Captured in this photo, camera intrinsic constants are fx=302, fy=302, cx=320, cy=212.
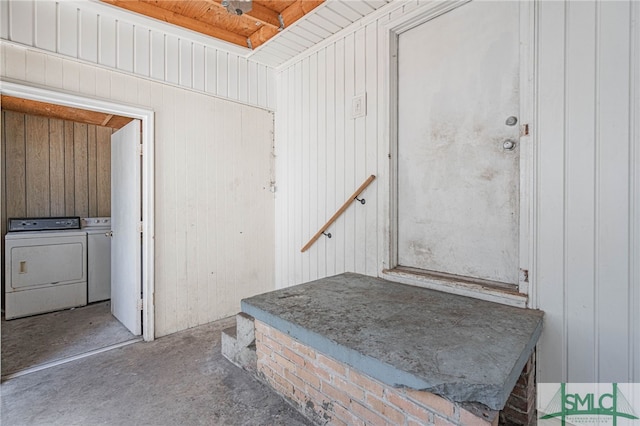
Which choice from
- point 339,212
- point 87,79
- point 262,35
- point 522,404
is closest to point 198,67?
point 262,35

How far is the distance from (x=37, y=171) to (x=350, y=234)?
14.4 ft

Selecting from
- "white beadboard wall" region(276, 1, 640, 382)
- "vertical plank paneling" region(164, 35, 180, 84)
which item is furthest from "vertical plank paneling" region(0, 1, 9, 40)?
"white beadboard wall" region(276, 1, 640, 382)

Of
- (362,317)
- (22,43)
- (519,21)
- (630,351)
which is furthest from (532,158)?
(22,43)

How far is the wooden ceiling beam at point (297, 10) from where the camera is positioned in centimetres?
269

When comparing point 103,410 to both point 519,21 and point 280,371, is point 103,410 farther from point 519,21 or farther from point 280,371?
point 519,21

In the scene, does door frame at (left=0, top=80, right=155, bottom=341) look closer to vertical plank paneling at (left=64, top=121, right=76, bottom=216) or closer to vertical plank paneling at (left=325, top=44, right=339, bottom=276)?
vertical plank paneling at (left=325, top=44, right=339, bottom=276)

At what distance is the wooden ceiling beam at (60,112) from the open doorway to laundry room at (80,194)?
0.5 inches

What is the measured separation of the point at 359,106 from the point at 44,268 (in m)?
4.14

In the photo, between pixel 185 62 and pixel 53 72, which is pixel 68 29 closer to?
pixel 53 72

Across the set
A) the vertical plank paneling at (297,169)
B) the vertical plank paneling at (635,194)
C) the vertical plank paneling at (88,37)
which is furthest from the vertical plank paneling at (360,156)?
the vertical plank paneling at (88,37)

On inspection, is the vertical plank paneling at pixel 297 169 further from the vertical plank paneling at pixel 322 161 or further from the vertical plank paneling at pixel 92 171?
the vertical plank paneling at pixel 92 171

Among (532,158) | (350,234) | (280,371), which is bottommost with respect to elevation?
(280,371)

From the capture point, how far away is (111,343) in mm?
2852
